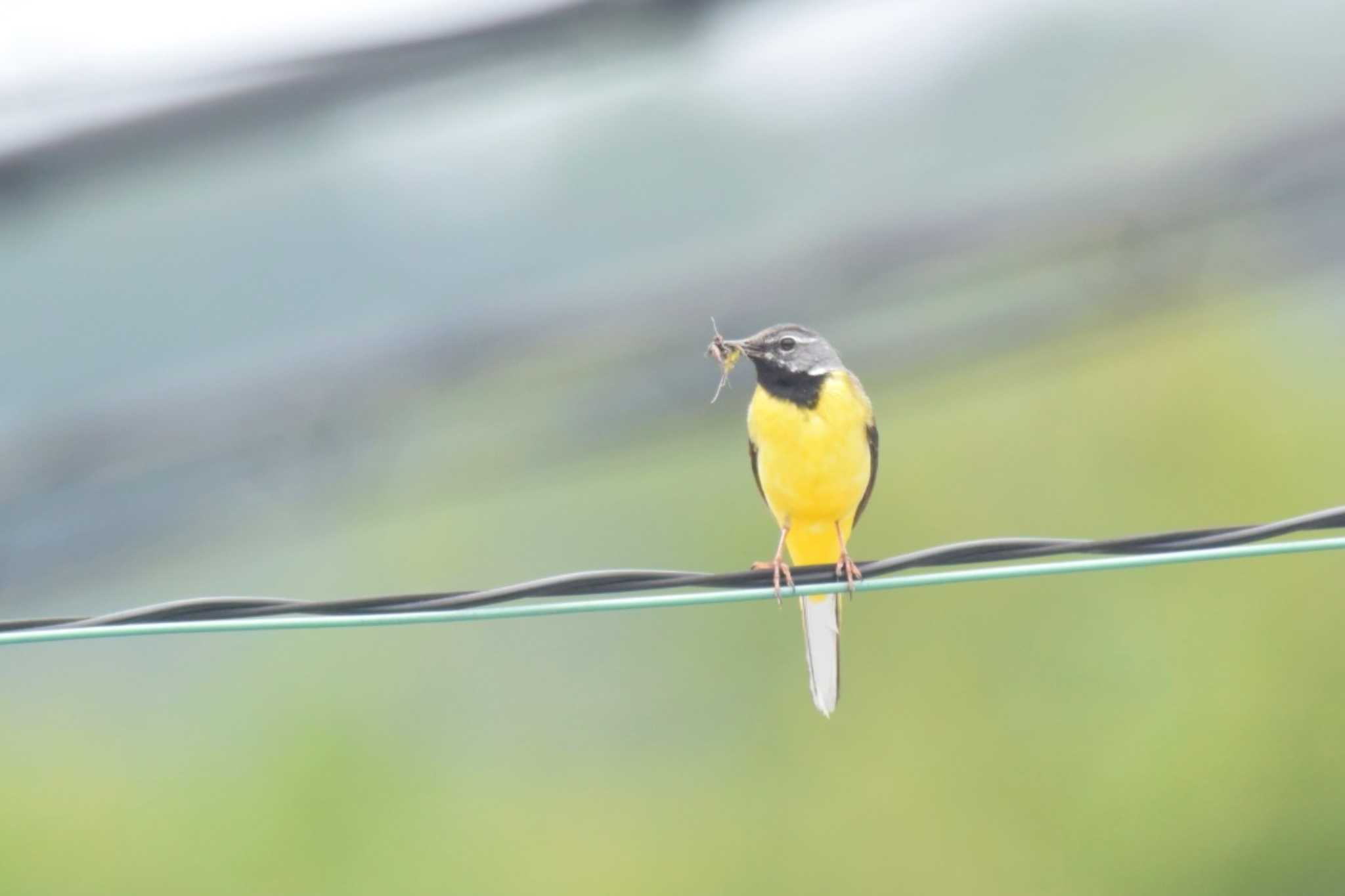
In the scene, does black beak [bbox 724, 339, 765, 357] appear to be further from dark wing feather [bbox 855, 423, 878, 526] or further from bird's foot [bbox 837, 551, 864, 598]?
bird's foot [bbox 837, 551, 864, 598]

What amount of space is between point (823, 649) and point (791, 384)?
0.89 meters

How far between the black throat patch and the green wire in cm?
222

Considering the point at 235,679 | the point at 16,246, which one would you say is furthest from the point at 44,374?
the point at 235,679

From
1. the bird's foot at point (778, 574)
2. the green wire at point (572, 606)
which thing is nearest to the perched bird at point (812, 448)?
the bird's foot at point (778, 574)

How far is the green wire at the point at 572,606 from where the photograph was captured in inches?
140

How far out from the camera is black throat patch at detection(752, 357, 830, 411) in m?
6.01

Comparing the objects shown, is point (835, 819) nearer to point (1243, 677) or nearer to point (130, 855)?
point (1243, 677)

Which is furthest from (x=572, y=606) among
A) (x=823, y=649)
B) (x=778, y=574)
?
(x=823, y=649)

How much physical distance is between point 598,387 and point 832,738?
30.7 metres

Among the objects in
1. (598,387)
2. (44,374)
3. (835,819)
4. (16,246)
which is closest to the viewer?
(16,246)

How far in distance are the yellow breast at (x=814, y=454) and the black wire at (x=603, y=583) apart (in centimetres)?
207

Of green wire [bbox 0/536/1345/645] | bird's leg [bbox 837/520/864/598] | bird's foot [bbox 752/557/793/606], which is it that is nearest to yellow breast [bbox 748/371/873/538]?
bird's leg [bbox 837/520/864/598]

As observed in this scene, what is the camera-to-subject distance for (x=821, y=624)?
6.10m

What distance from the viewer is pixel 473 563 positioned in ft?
137
